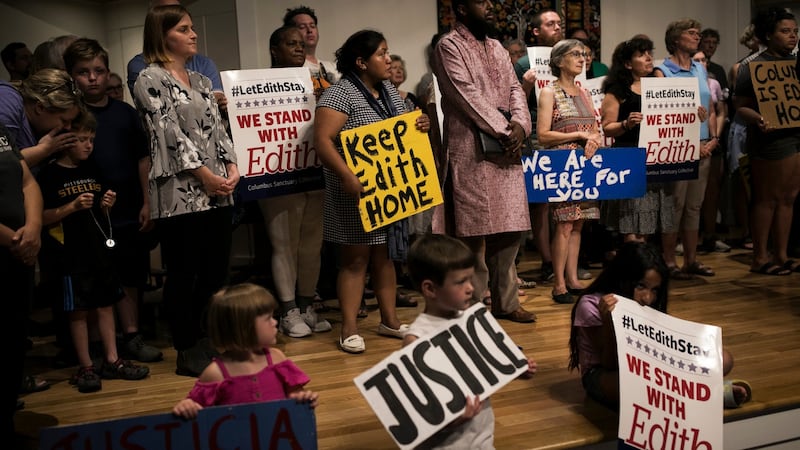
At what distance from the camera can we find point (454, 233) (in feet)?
13.5

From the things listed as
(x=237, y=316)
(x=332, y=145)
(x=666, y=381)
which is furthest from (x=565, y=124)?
(x=237, y=316)

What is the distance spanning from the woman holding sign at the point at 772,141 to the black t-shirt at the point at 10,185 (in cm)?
412

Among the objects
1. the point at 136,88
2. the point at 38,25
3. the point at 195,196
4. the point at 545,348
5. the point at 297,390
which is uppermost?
the point at 38,25

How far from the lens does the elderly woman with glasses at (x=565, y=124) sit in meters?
4.58

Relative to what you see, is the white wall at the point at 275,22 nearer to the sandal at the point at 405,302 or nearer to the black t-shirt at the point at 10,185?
the sandal at the point at 405,302

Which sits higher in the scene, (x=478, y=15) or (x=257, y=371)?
(x=478, y=15)

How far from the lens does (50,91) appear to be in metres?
3.25

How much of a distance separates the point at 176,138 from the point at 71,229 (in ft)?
2.04

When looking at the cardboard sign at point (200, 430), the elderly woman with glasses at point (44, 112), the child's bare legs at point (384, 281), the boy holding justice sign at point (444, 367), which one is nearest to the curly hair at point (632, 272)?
the boy holding justice sign at point (444, 367)

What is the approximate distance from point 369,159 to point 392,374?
5.06ft

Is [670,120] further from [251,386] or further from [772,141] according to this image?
[251,386]

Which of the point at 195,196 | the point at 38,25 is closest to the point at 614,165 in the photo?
the point at 195,196

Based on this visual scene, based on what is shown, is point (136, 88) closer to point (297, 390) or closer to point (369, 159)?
point (369, 159)

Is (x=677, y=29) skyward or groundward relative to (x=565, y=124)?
skyward
